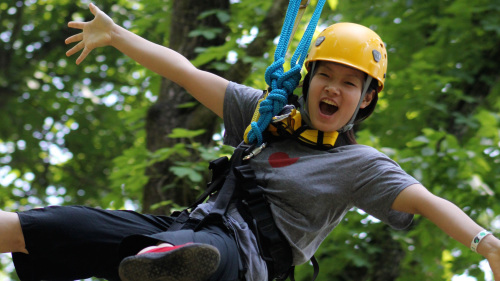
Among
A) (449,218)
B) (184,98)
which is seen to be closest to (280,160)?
(449,218)

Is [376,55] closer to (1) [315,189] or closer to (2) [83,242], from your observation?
(1) [315,189]

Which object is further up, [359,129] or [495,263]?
[495,263]

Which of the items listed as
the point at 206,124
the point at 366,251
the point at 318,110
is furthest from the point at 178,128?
the point at 318,110

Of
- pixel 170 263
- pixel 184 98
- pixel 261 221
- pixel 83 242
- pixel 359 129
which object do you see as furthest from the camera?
pixel 359 129

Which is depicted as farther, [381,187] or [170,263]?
[381,187]

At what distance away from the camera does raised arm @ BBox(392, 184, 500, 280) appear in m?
2.33

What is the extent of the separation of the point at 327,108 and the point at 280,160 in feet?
0.94

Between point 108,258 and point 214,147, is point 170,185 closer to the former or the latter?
point 214,147

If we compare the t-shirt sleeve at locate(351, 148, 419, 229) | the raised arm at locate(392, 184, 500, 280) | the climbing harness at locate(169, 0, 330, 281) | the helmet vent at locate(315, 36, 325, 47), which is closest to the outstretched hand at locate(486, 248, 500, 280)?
the raised arm at locate(392, 184, 500, 280)

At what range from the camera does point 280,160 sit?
111 inches

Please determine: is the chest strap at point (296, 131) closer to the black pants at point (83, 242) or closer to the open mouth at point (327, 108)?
the open mouth at point (327, 108)

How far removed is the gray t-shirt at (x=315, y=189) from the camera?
2654mm

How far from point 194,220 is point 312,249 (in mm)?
523

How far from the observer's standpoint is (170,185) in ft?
15.2
